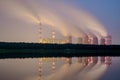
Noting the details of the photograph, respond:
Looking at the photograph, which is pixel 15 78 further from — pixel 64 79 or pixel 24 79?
pixel 64 79

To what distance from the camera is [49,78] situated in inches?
439

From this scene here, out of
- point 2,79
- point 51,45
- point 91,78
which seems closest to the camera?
point 2,79

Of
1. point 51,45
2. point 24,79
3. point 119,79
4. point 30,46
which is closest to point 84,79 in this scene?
point 119,79

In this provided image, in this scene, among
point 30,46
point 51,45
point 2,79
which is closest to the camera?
point 2,79

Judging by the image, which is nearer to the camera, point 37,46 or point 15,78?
point 15,78

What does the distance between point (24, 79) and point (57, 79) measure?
96 cm

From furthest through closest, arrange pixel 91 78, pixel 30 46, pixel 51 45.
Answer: pixel 51 45, pixel 30 46, pixel 91 78

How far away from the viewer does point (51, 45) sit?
7512 centimetres

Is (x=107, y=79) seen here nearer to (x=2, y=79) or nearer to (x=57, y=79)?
(x=57, y=79)

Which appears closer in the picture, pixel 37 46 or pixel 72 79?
pixel 72 79

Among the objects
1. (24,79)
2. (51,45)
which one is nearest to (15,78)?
(24,79)

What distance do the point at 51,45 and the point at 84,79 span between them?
64123 millimetres

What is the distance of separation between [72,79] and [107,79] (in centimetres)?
101

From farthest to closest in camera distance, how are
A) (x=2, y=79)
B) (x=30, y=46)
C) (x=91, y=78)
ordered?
(x=30, y=46) < (x=91, y=78) < (x=2, y=79)
